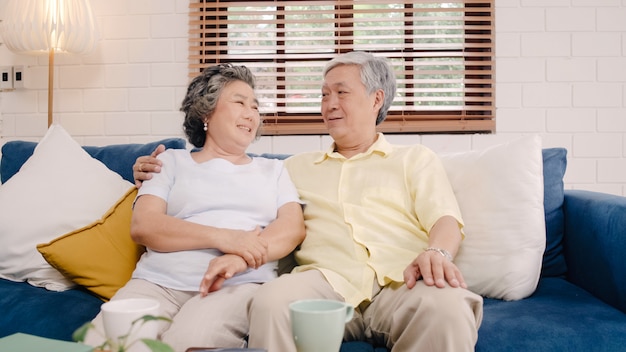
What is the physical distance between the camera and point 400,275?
1.53 meters

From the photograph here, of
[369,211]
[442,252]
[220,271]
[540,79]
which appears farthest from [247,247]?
Answer: [540,79]

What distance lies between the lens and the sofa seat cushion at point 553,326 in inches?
52.4

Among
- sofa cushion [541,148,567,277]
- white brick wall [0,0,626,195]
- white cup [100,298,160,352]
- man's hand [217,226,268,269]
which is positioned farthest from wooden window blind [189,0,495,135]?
white cup [100,298,160,352]

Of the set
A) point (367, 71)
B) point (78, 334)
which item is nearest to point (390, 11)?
point (367, 71)

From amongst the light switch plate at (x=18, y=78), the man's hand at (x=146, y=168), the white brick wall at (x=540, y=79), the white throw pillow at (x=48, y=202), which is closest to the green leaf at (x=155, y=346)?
the man's hand at (x=146, y=168)

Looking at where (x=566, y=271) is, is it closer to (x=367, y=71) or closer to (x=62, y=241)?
(x=367, y=71)

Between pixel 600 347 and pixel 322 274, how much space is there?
695 millimetres

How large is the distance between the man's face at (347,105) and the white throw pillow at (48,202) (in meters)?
0.74

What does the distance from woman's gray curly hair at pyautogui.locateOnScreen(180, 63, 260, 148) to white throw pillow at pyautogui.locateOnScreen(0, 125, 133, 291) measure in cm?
33

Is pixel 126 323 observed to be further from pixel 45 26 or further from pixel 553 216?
pixel 45 26

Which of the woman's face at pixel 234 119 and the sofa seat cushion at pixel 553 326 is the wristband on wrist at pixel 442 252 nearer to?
the sofa seat cushion at pixel 553 326

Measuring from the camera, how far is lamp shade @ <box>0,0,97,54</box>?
264 cm

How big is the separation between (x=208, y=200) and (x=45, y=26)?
155 cm

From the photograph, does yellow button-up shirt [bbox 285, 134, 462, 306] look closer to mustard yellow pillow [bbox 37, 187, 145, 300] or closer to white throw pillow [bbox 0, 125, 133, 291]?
mustard yellow pillow [bbox 37, 187, 145, 300]
